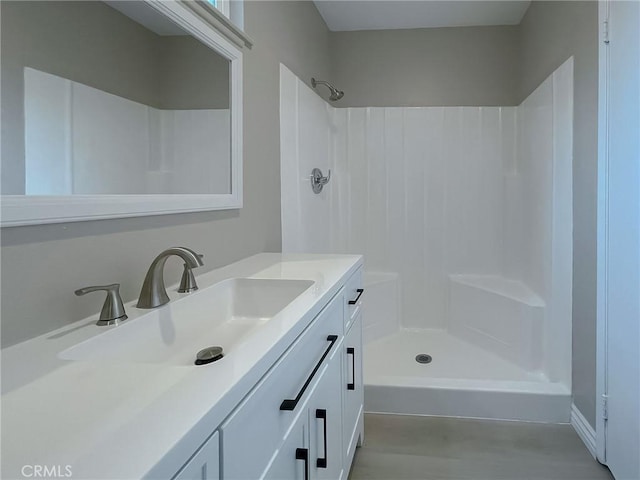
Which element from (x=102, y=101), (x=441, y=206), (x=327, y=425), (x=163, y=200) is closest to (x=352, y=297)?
(x=327, y=425)

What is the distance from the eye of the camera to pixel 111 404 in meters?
0.58

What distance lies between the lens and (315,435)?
114 centimetres

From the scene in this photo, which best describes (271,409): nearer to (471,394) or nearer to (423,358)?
(471,394)

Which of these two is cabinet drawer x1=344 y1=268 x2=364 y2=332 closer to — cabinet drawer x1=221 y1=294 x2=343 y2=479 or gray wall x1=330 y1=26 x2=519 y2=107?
cabinet drawer x1=221 y1=294 x2=343 y2=479

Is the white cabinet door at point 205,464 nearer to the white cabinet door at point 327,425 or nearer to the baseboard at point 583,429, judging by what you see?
the white cabinet door at point 327,425

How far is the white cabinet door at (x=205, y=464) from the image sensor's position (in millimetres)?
521

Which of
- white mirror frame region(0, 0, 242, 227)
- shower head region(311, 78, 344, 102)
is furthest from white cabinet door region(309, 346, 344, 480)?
shower head region(311, 78, 344, 102)

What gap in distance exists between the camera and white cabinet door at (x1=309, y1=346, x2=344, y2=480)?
1133 mm

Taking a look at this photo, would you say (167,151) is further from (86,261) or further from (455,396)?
(455,396)

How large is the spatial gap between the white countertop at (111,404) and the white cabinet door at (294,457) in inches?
8.5

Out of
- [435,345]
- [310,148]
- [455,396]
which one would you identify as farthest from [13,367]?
[435,345]

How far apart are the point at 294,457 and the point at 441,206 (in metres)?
2.72

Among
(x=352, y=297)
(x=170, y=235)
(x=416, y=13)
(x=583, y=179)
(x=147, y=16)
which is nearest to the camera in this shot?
(x=147, y=16)

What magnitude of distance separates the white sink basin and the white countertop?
0.05 m
